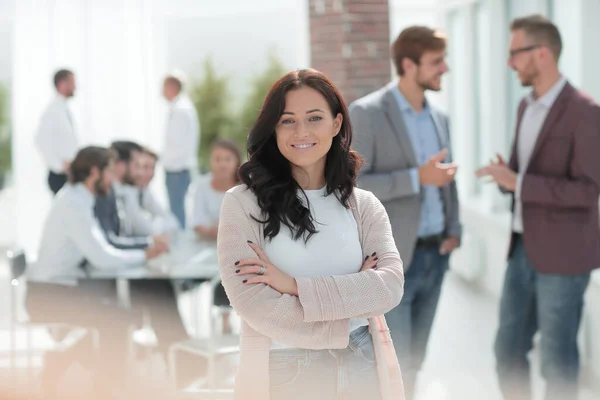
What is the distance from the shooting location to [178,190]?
9.63 m

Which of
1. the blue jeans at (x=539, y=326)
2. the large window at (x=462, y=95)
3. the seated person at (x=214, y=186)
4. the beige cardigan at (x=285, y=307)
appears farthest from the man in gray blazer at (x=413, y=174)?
the large window at (x=462, y=95)

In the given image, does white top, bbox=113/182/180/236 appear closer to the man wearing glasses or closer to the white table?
the white table

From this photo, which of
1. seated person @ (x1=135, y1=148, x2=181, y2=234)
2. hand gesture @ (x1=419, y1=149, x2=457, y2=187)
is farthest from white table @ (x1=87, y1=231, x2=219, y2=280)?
hand gesture @ (x1=419, y1=149, x2=457, y2=187)

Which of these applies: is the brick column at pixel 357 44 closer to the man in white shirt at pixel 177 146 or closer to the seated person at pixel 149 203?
the seated person at pixel 149 203

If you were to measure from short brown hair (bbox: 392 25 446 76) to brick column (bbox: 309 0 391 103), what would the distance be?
121cm

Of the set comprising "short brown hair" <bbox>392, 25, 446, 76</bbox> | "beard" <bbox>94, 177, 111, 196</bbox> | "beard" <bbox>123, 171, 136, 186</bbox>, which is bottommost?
"beard" <bbox>123, 171, 136, 186</bbox>

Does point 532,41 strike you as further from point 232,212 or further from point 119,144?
point 119,144

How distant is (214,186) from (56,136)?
303 centimetres

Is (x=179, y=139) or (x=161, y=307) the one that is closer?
(x=161, y=307)

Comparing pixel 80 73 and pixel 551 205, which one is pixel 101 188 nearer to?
pixel 551 205

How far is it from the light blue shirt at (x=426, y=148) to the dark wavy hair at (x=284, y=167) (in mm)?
1417

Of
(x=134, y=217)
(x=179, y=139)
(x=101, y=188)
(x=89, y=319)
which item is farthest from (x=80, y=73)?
(x=89, y=319)

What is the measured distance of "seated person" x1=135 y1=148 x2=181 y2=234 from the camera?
6531 mm

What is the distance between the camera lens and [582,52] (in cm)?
559
